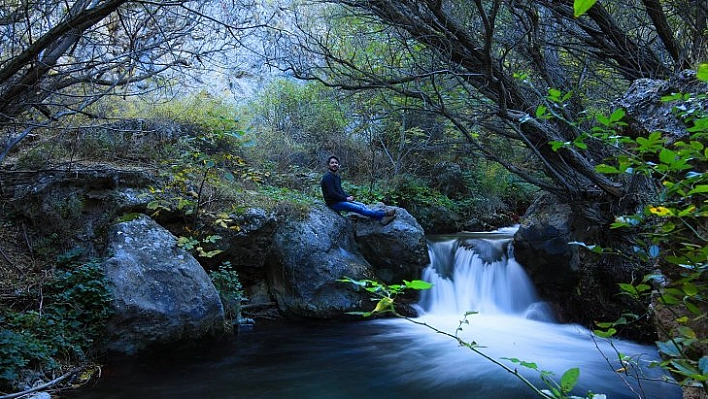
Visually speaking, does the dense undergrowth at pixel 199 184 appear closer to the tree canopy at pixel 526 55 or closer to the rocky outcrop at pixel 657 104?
the tree canopy at pixel 526 55

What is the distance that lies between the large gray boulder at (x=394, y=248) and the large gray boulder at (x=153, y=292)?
329 cm

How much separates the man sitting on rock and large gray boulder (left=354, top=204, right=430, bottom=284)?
137 mm

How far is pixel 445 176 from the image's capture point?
1238cm

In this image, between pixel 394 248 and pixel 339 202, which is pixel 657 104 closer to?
pixel 394 248

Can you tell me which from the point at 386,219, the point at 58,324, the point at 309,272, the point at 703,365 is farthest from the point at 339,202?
the point at 703,365

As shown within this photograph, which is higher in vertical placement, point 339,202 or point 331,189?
point 331,189

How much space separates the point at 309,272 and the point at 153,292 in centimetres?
267

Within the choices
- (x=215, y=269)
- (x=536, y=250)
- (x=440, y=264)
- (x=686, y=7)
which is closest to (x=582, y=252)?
(x=536, y=250)

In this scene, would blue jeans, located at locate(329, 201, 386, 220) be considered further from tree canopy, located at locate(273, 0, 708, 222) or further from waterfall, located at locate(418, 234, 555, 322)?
tree canopy, located at locate(273, 0, 708, 222)

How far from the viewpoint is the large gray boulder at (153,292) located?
491 cm

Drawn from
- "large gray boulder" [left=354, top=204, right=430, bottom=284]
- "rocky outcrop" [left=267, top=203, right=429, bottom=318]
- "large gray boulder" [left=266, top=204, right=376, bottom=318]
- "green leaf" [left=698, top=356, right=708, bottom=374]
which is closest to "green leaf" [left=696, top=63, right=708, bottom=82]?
"green leaf" [left=698, top=356, right=708, bottom=374]

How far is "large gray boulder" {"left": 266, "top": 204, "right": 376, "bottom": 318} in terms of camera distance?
7.18 metres

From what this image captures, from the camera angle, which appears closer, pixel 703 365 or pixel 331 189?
pixel 703 365

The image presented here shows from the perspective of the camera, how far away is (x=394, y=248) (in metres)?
8.06
